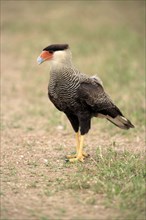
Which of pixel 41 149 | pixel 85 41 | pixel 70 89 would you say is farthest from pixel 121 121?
pixel 85 41

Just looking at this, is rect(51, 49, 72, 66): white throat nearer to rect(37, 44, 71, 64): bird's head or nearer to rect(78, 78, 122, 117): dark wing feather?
rect(37, 44, 71, 64): bird's head

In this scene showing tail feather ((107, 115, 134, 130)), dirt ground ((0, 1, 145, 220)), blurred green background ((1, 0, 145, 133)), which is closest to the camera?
dirt ground ((0, 1, 145, 220))

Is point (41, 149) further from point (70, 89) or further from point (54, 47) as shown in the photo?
point (54, 47)

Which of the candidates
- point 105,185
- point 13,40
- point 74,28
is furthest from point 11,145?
point 74,28

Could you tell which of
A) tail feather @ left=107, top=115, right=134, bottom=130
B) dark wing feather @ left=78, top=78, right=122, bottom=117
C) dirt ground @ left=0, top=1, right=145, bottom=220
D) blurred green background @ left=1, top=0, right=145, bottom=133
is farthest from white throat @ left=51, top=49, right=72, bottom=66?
blurred green background @ left=1, top=0, right=145, bottom=133

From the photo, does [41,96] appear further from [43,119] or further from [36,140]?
[36,140]

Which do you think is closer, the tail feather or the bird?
the bird

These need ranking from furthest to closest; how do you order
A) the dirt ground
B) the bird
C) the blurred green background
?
the blurred green background, the bird, the dirt ground

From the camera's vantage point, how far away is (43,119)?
938 centimetres

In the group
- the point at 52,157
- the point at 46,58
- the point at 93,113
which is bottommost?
the point at 52,157

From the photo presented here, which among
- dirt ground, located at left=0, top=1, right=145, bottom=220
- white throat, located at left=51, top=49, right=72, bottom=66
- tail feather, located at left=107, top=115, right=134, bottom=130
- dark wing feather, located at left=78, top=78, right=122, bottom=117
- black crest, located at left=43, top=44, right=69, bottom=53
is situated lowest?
dirt ground, located at left=0, top=1, right=145, bottom=220

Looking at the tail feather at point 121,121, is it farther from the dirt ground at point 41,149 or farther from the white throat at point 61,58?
the white throat at point 61,58

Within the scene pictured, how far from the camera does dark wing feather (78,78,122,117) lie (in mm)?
6473

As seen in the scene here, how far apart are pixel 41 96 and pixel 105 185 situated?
19.7 ft
